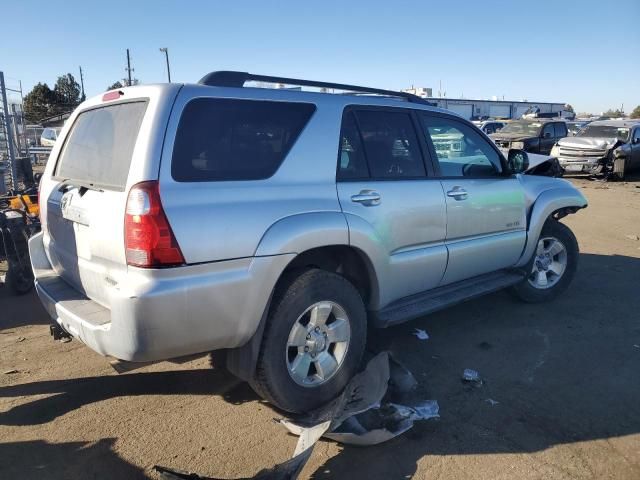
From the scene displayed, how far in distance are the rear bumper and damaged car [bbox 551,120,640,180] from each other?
16.3m

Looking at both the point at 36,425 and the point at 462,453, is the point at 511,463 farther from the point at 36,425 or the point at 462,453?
the point at 36,425

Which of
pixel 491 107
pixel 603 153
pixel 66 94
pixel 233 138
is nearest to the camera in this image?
pixel 233 138

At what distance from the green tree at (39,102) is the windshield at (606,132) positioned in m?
40.4

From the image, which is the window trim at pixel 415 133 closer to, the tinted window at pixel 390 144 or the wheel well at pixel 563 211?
the tinted window at pixel 390 144

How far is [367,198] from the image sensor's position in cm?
345

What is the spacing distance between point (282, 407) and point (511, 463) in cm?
136

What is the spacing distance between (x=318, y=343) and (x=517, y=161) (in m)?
2.80

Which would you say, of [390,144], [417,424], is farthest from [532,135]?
[417,424]

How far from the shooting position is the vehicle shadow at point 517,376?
9.86 ft

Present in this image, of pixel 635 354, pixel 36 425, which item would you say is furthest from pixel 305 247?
pixel 635 354

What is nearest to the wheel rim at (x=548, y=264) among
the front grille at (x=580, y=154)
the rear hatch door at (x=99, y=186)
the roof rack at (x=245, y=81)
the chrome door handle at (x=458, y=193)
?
the chrome door handle at (x=458, y=193)

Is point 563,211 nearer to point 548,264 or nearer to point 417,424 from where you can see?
point 548,264

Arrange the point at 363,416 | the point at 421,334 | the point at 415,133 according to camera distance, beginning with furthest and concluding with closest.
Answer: the point at 421,334
the point at 415,133
the point at 363,416

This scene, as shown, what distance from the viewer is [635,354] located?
4203mm
